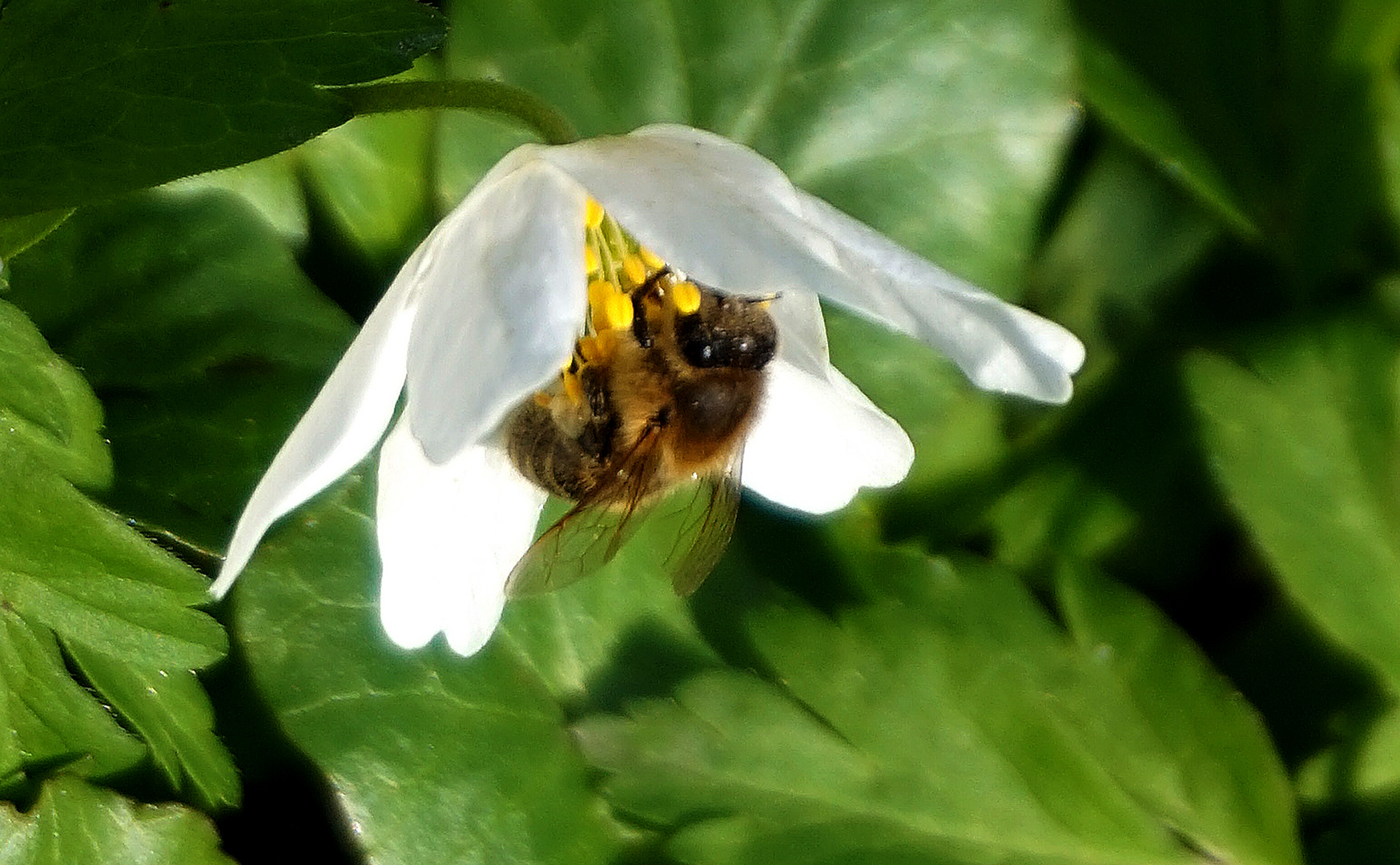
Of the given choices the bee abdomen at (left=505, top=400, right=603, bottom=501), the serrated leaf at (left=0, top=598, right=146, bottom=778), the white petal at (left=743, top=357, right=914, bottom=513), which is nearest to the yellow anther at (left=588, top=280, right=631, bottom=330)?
the bee abdomen at (left=505, top=400, right=603, bottom=501)

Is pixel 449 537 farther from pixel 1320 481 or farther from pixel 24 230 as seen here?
pixel 1320 481

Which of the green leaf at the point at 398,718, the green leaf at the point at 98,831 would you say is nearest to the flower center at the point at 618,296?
the green leaf at the point at 398,718

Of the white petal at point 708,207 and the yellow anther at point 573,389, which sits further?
the yellow anther at point 573,389

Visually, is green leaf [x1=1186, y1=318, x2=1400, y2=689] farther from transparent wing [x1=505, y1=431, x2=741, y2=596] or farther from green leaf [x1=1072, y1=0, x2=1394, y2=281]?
transparent wing [x1=505, y1=431, x2=741, y2=596]

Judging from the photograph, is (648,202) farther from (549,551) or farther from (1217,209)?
(1217,209)

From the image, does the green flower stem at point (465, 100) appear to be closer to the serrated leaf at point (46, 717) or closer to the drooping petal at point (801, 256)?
the drooping petal at point (801, 256)

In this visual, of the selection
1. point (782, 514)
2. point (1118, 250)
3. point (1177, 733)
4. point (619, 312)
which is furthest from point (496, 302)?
point (1118, 250)

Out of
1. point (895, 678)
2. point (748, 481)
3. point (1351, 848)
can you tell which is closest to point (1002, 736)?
point (895, 678)
